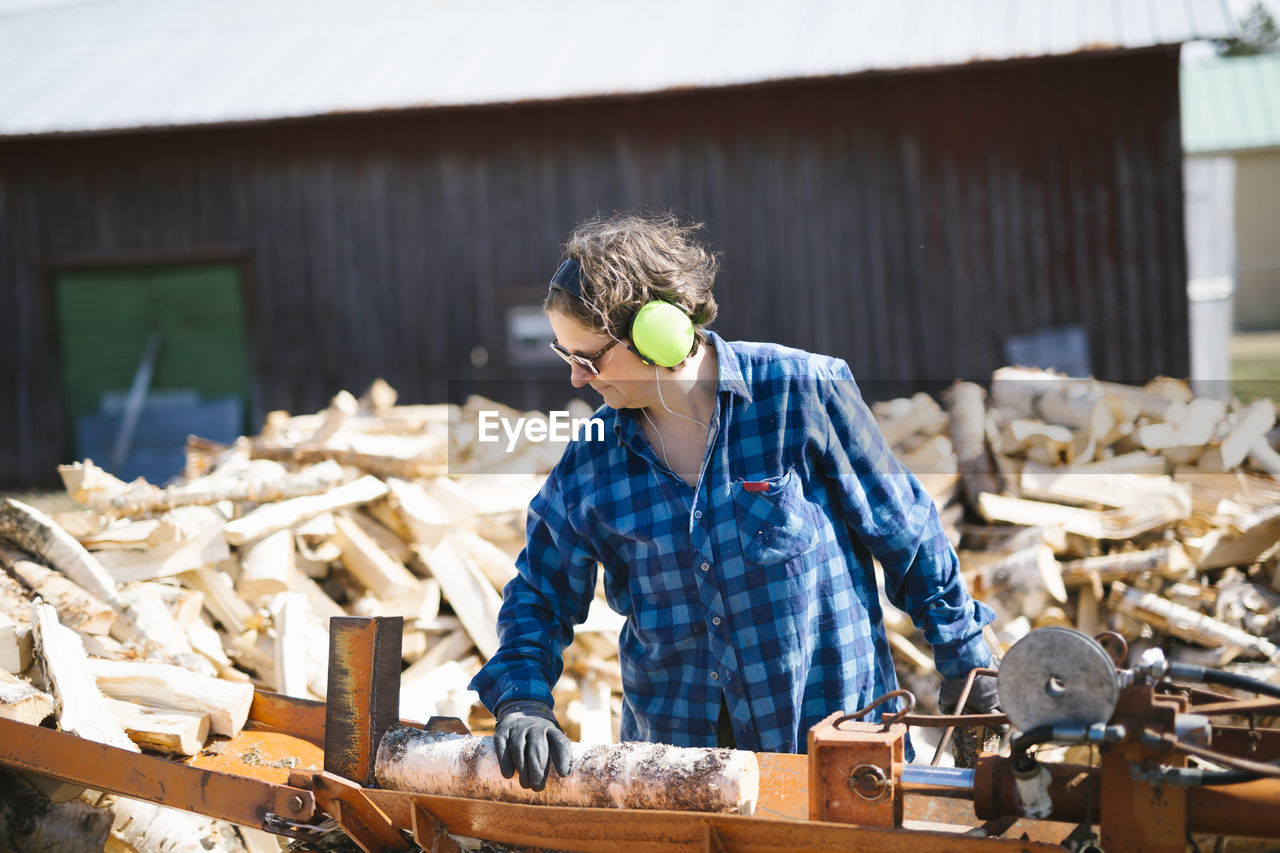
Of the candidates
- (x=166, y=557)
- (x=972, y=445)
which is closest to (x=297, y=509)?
(x=166, y=557)

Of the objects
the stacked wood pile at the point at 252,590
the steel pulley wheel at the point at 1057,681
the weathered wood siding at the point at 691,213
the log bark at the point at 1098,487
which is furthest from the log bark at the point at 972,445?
the weathered wood siding at the point at 691,213

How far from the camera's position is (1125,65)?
1037cm

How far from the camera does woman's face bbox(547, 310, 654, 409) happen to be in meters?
2.60

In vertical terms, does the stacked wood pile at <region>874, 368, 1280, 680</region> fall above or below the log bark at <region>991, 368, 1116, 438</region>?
below

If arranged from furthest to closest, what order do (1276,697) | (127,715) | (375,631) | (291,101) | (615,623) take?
(291,101)
(615,623)
(127,715)
(375,631)
(1276,697)

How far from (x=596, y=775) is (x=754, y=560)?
2.13ft

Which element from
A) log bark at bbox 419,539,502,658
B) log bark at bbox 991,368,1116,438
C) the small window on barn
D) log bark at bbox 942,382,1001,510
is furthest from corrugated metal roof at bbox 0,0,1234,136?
log bark at bbox 419,539,502,658

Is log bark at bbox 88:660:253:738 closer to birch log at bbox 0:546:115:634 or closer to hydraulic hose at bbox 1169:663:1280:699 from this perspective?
birch log at bbox 0:546:115:634

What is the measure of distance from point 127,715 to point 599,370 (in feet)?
Result: 6.32

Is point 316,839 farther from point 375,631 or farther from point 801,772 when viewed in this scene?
point 801,772

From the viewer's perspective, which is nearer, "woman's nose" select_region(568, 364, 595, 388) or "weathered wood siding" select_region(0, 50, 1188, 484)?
"woman's nose" select_region(568, 364, 595, 388)

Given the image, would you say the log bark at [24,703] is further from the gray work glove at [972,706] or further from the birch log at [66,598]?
the gray work glove at [972,706]

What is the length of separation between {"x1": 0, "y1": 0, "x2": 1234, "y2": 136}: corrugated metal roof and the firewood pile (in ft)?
17.3

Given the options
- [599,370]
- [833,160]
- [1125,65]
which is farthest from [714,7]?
[599,370]
